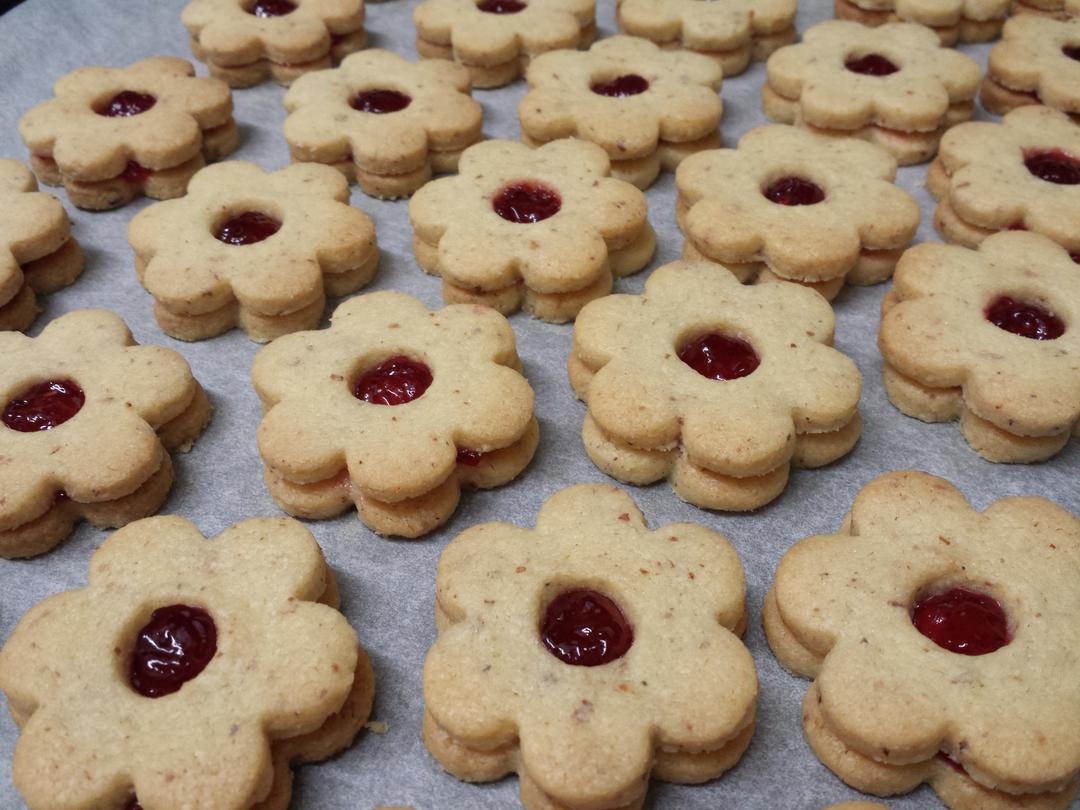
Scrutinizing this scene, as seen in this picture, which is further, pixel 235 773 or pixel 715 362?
pixel 715 362

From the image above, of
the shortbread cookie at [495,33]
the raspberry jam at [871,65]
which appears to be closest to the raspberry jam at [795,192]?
the raspberry jam at [871,65]

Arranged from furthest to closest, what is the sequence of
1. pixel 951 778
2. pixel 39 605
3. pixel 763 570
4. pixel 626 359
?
pixel 626 359 → pixel 763 570 → pixel 39 605 → pixel 951 778

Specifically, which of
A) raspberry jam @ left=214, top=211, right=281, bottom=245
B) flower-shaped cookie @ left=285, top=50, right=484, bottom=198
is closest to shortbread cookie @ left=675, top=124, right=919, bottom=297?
flower-shaped cookie @ left=285, top=50, right=484, bottom=198

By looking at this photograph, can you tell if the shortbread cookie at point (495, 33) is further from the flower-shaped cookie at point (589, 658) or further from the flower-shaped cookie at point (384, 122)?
the flower-shaped cookie at point (589, 658)

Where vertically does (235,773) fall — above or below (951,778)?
above

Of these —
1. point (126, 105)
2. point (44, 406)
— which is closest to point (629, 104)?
point (126, 105)

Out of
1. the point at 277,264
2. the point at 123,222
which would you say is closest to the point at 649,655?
the point at 277,264

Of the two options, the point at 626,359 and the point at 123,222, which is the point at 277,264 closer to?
the point at 123,222
